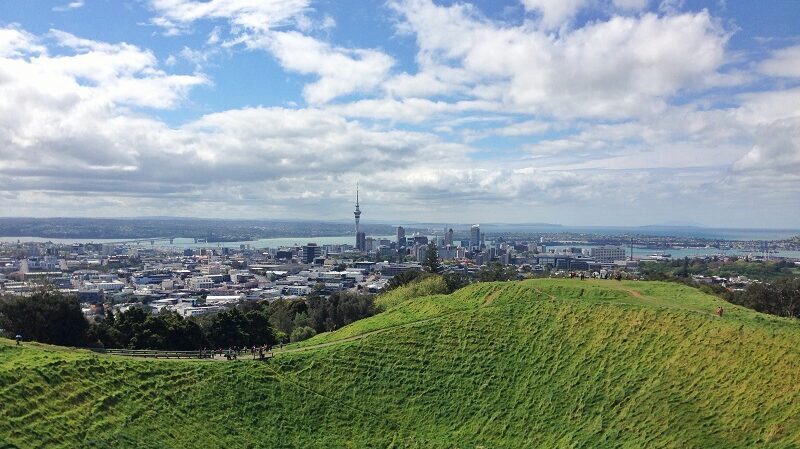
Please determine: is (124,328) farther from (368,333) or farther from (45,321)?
(368,333)

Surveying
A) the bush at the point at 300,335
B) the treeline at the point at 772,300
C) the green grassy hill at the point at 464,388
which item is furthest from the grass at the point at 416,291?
the treeline at the point at 772,300

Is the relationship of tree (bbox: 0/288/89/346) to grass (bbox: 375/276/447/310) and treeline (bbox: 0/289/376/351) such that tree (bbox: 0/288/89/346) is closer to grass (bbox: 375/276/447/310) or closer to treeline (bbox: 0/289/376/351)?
treeline (bbox: 0/289/376/351)

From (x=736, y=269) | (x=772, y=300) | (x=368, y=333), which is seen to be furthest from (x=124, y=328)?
(x=736, y=269)

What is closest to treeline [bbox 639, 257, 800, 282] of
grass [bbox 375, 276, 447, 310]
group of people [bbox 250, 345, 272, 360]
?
grass [bbox 375, 276, 447, 310]

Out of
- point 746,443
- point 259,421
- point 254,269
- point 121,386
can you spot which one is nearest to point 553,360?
point 746,443

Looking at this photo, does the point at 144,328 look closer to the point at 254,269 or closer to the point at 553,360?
the point at 553,360
